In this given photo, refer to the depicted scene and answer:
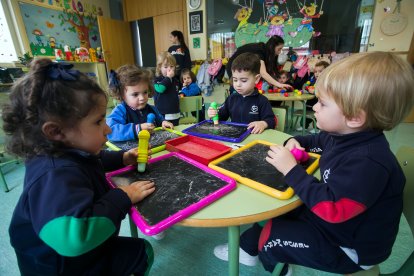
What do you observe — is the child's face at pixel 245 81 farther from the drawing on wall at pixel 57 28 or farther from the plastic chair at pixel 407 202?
the drawing on wall at pixel 57 28

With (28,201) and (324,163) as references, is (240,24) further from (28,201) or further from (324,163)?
(28,201)

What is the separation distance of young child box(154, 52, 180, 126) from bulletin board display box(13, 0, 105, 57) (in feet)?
10.3

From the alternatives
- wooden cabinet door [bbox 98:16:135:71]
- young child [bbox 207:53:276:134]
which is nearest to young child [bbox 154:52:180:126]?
young child [bbox 207:53:276:134]

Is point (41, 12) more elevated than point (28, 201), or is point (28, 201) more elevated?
point (41, 12)

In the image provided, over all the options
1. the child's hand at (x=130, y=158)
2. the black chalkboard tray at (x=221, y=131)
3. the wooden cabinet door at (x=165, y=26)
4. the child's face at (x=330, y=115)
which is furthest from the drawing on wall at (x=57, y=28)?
the child's face at (x=330, y=115)

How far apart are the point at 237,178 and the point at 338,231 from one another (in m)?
0.32

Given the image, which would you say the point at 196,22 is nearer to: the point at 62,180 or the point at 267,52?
the point at 267,52

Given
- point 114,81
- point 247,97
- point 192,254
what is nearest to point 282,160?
point 192,254

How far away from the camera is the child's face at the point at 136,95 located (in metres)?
1.41

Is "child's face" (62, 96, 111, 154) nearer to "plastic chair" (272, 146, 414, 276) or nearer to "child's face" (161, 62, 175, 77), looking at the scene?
"plastic chair" (272, 146, 414, 276)

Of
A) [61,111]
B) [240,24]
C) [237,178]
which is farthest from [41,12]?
[237,178]

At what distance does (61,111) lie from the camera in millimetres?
558

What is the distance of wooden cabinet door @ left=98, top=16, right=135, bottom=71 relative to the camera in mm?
4945

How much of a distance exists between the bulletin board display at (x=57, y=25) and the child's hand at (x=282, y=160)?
494cm
